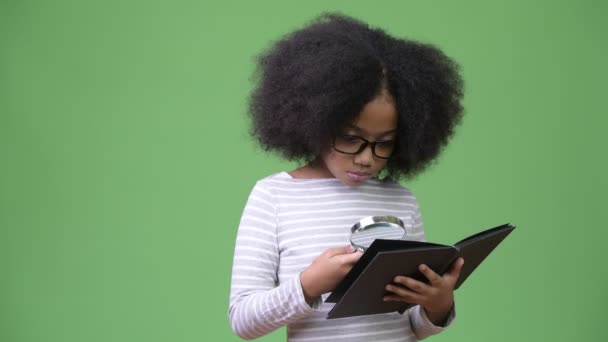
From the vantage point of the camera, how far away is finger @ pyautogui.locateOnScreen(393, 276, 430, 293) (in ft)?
3.69

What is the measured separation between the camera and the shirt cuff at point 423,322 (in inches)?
51.1

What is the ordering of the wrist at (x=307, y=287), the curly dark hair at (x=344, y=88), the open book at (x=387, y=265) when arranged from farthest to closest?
the curly dark hair at (x=344, y=88) → the wrist at (x=307, y=287) → the open book at (x=387, y=265)

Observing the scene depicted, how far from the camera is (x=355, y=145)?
126cm

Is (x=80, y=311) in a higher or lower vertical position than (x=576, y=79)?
lower

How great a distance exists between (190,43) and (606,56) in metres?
1.17

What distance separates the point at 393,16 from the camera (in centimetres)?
218

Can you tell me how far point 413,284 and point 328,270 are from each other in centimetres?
13

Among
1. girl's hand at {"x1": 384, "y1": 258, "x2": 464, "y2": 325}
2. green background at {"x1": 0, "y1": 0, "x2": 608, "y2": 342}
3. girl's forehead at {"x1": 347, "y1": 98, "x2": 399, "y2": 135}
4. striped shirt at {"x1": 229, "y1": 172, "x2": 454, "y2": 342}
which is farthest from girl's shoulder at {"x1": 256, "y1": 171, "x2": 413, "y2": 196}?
green background at {"x1": 0, "y1": 0, "x2": 608, "y2": 342}

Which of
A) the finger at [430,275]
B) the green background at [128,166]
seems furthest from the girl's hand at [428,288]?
the green background at [128,166]

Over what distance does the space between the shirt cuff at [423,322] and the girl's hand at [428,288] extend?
0.07m

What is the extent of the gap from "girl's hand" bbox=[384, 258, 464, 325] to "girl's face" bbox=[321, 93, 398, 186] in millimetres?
209

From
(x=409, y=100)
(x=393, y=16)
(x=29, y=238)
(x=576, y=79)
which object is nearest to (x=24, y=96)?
(x=29, y=238)

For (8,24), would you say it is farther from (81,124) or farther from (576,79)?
(576,79)

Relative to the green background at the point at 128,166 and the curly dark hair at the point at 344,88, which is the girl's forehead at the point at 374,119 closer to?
the curly dark hair at the point at 344,88
